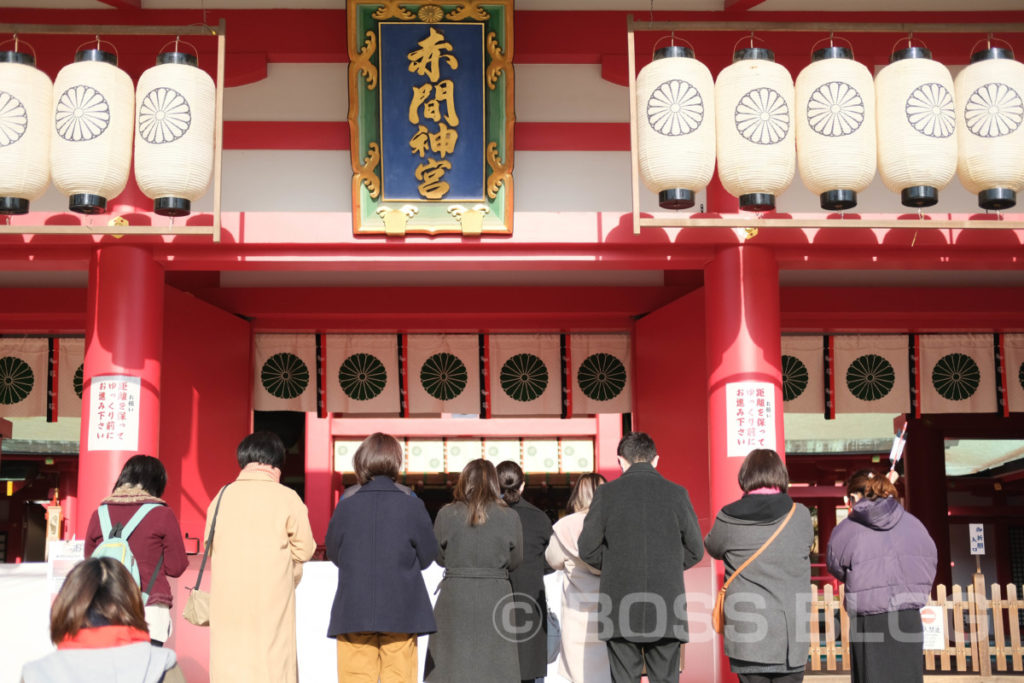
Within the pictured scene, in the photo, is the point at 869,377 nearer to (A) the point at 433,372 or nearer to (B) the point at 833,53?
(A) the point at 433,372

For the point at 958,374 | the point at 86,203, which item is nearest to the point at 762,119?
the point at 86,203

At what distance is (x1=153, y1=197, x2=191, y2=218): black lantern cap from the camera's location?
6.27 m

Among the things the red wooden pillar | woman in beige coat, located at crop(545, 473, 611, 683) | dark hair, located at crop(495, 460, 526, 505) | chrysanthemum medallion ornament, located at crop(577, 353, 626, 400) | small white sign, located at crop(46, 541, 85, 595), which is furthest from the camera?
chrysanthemum medallion ornament, located at crop(577, 353, 626, 400)

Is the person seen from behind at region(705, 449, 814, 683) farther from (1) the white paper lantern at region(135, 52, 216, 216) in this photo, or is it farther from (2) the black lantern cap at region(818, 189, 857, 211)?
(1) the white paper lantern at region(135, 52, 216, 216)

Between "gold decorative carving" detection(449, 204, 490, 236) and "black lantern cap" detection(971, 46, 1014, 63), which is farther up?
"black lantern cap" detection(971, 46, 1014, 63)

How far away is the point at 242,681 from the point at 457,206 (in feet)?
11.2

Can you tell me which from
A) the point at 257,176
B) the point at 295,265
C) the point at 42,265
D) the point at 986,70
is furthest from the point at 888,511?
the point at 42,265

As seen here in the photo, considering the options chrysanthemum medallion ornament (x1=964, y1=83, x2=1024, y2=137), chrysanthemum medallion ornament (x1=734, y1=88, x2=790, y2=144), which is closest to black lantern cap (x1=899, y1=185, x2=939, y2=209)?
chrysanthemum medallion ornament (x1=964, y1=83, x2=1024, y2=137)

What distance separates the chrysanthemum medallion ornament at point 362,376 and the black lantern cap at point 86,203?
3964 millimetres

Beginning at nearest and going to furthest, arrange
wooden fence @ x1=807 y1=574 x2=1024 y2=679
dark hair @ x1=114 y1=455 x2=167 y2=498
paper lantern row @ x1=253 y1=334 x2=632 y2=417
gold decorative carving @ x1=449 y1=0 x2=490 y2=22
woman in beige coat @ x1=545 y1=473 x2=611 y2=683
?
dark hair @ x1=114 y1=455 x2=167 y2=498 < woman in beige coat @ x1=545 y1=473 x2=611 y2=683 < gold decorative carving @ x1=449 y1=0 x2=490 y2=22 < wooden fence @ x1=807 y1=574 x2=1024 y2=679 < paper lantern row @ x1=253 y1=334 x2=632 y2=417

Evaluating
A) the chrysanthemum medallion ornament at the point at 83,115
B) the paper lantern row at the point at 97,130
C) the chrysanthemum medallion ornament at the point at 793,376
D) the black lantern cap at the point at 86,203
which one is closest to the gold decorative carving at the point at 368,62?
the paper lantern row at the point at 97,130

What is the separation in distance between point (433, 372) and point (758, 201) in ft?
14.9

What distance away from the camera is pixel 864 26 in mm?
6551

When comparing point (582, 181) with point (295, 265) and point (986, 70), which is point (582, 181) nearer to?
point (295, 265)
